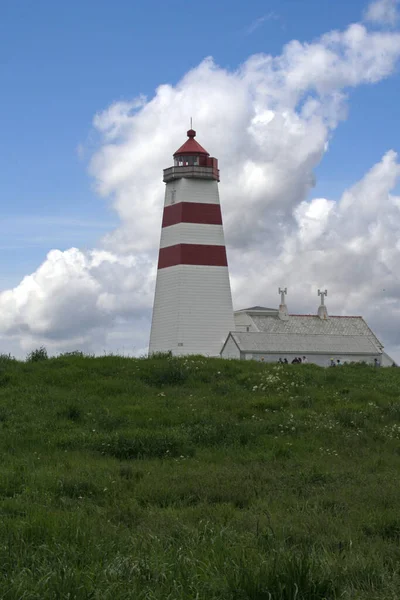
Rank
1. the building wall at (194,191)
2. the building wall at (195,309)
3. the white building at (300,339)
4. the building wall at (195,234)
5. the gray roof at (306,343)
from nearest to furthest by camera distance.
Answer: the building wall at (195,309) < the building wall at (195,234) < the building wall at (194,191) < the white building at (300,339) < the gray roof at (306,343)

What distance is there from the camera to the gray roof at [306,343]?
149 ft

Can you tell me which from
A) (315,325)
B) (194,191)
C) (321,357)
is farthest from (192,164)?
(315,325)

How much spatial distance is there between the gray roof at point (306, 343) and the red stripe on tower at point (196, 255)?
4638mm

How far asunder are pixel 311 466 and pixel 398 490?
6.85ft

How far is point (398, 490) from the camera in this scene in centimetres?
980

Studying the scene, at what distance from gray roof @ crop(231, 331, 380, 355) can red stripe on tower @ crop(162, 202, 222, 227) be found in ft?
21.6

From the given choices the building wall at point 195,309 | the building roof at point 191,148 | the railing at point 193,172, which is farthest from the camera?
the building roof at point 191,148

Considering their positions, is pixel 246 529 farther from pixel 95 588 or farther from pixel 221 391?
pixel 221 391

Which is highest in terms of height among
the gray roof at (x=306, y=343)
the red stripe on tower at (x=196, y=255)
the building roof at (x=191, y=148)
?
the building roof at (x=191, y=148)

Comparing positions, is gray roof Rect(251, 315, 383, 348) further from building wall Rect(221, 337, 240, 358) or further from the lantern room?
the lantern room

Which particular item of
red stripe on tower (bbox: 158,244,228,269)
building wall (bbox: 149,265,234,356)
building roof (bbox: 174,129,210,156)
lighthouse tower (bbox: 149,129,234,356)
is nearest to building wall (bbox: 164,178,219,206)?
lighthouse tower (bbox: 149,129,234,356)

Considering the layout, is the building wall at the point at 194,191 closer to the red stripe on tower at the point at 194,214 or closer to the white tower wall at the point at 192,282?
the white tower wall at the point at 192,282

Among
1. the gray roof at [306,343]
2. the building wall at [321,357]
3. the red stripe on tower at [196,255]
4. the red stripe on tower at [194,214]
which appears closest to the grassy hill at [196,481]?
the red stripe on tower at [196,255]

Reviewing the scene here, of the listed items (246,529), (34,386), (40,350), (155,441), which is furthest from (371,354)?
(246,529)
